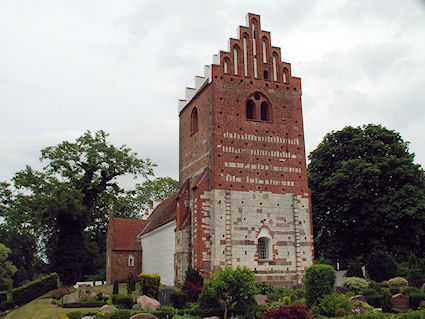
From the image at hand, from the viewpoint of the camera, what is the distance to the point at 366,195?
29.4 m

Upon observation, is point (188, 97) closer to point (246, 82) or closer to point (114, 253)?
point (246, 82)

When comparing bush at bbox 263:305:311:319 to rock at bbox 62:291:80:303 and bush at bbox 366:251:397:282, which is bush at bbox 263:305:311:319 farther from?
bush at bbox 366:251:397:282

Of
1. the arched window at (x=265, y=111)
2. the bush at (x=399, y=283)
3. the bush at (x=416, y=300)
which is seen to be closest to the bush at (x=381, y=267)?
the bush at (x=399, y=283)

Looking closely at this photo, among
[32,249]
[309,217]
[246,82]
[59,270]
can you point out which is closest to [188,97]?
[246,82]

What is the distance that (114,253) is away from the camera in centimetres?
3562

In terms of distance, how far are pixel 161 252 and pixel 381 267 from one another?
14.1 m

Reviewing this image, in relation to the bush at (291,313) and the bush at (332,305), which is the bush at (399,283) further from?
the bush at (291,313)

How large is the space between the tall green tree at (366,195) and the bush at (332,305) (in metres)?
14.0

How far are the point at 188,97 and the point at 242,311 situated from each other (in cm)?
1663

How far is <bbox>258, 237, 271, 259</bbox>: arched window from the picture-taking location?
947 inches

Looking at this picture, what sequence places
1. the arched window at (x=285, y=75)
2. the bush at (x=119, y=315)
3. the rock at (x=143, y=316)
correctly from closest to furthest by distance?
the rock at (x=143, y=316) < the bush at (x=119, y=315) < the arched window at (x=285, y=75)

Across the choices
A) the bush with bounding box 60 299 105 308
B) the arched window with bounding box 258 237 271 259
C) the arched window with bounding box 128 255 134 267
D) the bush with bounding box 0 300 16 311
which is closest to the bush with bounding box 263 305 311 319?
the arched window with bounding box 258 237 271 259

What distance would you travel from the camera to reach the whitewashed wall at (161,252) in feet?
88.2

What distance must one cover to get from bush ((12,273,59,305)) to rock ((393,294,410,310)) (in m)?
22.7
